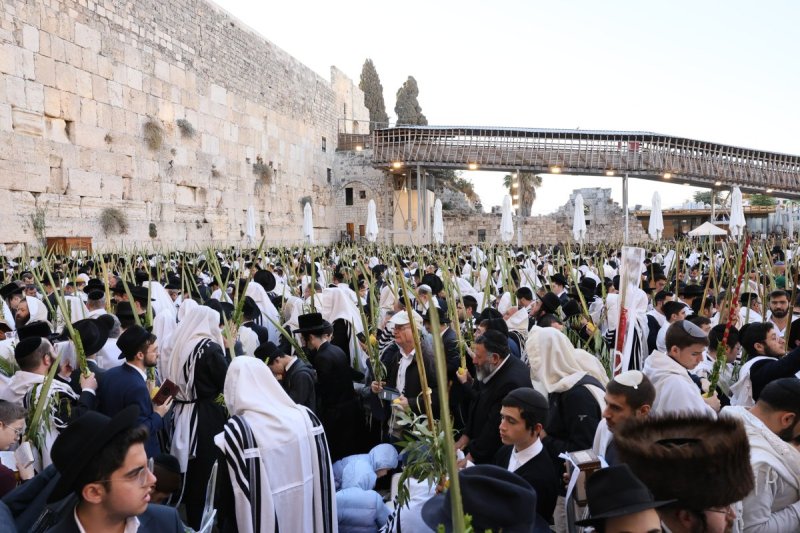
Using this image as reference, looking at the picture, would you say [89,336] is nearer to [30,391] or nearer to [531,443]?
[30,391]

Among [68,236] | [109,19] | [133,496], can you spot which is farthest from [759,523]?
[109,19]

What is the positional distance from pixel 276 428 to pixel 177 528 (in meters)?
0.67

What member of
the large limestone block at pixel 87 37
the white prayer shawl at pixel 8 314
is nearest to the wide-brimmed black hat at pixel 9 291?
the white prayer shawl at pixel 8 314

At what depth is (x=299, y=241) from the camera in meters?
27.0

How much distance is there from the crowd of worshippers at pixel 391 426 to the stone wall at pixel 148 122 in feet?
39.4

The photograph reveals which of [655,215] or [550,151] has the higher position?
[550,151]

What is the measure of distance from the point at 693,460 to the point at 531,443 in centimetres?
99

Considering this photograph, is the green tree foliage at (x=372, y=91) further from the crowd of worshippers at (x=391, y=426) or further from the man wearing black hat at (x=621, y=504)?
the man wearing black hat at (x=621, y=504)

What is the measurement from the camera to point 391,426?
13.2 ft

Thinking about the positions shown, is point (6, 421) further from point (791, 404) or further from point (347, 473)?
point (791, 404)

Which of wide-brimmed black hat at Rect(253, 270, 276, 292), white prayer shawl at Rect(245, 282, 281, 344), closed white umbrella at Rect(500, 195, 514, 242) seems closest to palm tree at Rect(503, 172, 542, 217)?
closed white umbrella at Rect(500, 195, 514, 242)

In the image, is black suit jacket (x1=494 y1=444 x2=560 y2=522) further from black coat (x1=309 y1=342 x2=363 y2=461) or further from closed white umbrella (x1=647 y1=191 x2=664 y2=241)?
closed white umbrella (x1=647 y1=191 x2=664 y2=241)

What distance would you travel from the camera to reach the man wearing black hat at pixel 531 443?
8.52 ft

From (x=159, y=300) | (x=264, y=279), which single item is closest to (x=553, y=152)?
(x=264, y=279)
